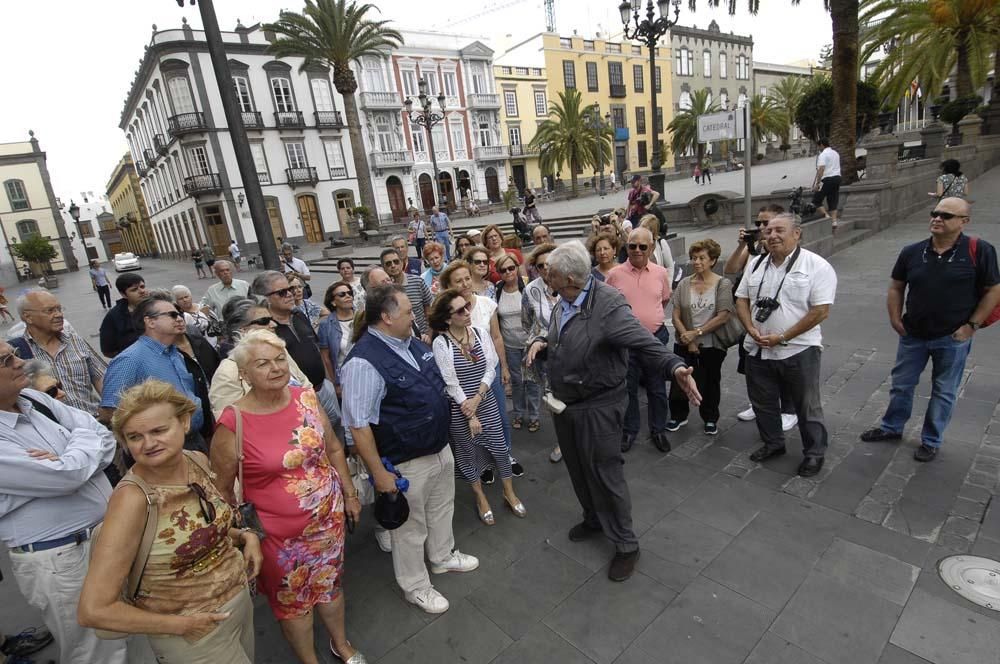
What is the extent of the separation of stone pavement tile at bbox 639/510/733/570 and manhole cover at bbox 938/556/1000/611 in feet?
→ 3.45

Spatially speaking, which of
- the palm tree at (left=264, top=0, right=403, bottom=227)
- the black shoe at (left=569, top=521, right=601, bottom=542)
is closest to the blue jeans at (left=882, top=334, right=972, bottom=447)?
the black shoe at (left=569, top=521, right=601, bottom=542)

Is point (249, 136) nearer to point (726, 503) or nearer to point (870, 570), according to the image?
point (726, 503)

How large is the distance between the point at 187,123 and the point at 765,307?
107 feet

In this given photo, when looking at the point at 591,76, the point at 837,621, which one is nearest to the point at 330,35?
the point at 837,621

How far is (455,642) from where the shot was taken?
2578 mm

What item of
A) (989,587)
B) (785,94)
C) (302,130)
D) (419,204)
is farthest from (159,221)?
(785,94)

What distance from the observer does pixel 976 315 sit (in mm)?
3314

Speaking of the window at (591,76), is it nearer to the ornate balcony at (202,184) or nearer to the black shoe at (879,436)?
the ornate balcony at (202,184)

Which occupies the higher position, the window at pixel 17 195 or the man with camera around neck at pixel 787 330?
the window at pixel 17 195

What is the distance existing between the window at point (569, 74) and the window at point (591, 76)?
5.93 ft

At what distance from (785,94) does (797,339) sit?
185 ft

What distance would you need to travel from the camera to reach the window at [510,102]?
40375 millimetres

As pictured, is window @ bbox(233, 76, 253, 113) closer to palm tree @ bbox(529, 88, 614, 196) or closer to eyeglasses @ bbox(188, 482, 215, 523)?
palm tree @ bbox(529, 88, 614, 196)

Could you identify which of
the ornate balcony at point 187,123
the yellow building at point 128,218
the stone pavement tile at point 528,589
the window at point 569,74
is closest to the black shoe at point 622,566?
the stone pavement tile at point 528,589
